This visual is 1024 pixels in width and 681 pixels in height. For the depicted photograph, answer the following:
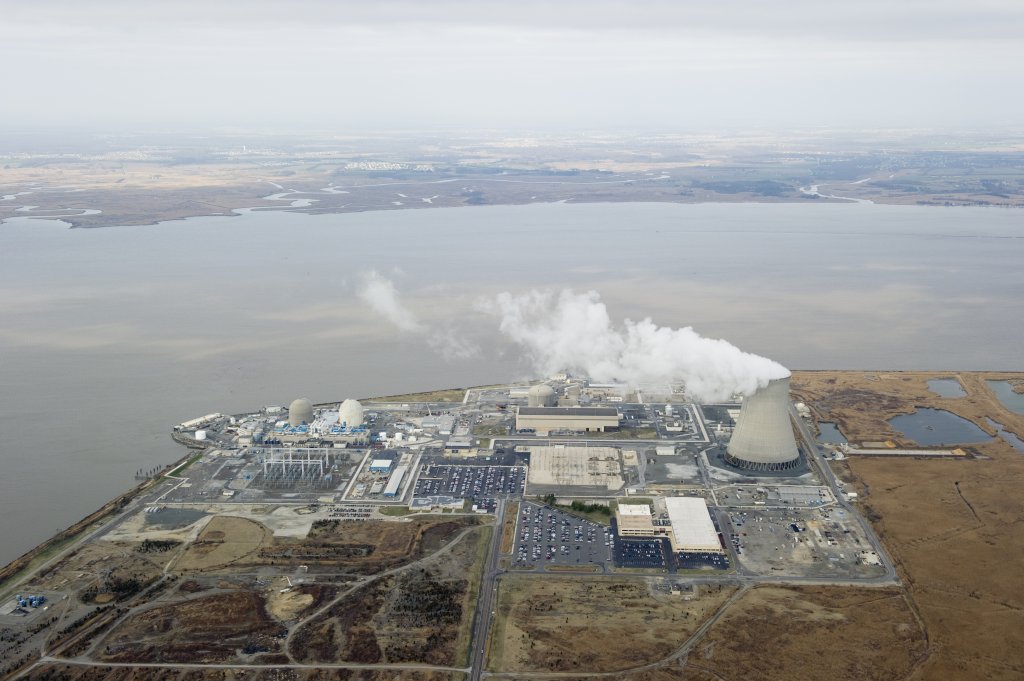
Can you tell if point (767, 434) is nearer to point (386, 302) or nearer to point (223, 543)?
point (223, 543)

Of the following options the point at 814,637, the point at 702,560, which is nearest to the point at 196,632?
the point at 702,560

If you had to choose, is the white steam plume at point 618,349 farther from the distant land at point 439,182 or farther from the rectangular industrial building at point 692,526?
the distant land at point 439,182

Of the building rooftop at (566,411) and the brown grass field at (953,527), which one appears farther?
the building rooftop at (566,411)

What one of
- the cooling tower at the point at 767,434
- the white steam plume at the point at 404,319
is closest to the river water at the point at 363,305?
the white steam plume at the point at 404,319

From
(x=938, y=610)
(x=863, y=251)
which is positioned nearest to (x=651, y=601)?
(x=938, y=610)

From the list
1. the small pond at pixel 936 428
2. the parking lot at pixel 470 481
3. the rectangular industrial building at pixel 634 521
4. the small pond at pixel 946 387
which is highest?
the rectangular industrial building at pixel 634 521

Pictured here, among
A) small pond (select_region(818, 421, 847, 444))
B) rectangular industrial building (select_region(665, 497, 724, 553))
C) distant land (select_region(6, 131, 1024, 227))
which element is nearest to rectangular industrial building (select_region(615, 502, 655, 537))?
rectangular industrial building (select_region(665, 497, 724, 553))
